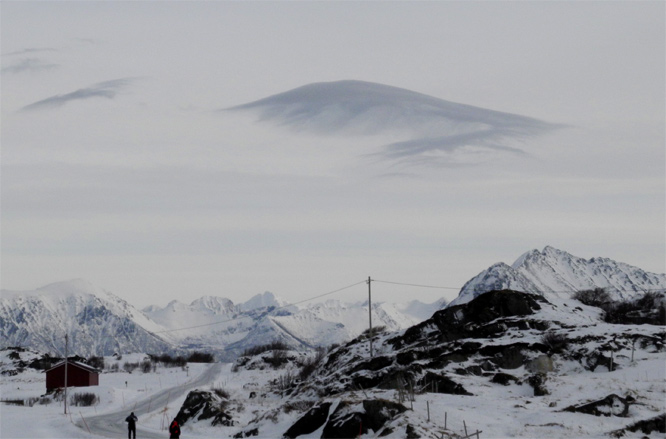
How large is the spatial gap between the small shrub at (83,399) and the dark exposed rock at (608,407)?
6294cm

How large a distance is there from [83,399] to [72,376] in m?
24.0

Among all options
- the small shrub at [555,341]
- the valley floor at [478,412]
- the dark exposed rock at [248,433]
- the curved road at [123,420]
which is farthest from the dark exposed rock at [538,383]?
the curved road at [123,420]

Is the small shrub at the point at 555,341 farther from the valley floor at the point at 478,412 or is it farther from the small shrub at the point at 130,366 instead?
the small shrub at the point at 130,366

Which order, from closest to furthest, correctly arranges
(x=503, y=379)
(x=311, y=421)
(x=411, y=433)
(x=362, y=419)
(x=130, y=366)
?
(x=411, y=433) < (x=362, y=419) < (x=311, y=421) < (x=503, y=379) < (x=130, y=366)

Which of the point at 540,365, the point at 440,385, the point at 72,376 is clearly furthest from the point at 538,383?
the point at 72,376

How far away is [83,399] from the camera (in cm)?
9506

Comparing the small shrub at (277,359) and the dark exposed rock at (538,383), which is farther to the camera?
the small shrub at (277,359)

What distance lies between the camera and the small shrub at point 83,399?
93.2 meters

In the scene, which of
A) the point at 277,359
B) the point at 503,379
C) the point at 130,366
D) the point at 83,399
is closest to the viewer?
the point at 503,379

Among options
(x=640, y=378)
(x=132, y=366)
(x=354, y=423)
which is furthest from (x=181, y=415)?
(x=132, y=366)

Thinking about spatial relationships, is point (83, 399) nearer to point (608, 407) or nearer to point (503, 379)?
point (503, 379)

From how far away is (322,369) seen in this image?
94.1 meters

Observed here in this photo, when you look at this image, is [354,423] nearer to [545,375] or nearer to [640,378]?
[545,375]

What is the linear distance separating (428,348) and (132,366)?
13103cm
